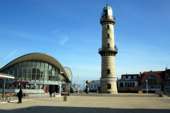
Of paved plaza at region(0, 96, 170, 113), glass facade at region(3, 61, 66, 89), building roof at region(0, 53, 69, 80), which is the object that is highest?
building roof at region(0, 53, 69, 80)

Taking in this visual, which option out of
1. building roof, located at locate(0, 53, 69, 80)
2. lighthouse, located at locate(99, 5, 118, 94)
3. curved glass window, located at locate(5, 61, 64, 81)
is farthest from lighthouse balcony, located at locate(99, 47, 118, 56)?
curved glass window, located at locate(5, 61, 64, 81)

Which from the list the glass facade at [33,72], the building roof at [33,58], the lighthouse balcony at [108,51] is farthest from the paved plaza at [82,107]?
the building roof at [33,58]

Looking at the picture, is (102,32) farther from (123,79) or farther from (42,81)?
(123,79)

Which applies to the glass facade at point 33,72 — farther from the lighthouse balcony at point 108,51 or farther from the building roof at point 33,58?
the lighthouse balcony at point 108,51

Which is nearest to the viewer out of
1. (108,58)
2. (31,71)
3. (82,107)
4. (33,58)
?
(82,107)

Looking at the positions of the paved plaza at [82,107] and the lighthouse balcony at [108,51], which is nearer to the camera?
the paved plaza at [82,107]

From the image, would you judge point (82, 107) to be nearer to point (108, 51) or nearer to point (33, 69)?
point (108, 51)

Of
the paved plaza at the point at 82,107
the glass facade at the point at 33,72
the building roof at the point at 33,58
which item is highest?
the building roof at the point at 33,58

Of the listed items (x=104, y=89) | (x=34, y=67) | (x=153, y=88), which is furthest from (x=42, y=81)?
(x=153, y=88)

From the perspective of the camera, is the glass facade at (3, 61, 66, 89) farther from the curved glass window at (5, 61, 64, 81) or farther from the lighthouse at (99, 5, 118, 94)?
the lighthouse at (99, 5, 118, 94)

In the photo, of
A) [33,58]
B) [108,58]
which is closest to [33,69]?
[33,58]

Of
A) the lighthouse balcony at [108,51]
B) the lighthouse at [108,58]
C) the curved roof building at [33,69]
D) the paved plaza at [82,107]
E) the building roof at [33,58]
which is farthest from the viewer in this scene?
the building roof at [33,58]

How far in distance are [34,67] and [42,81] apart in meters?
4.79

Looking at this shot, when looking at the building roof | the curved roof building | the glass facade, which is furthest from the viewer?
the building roof
